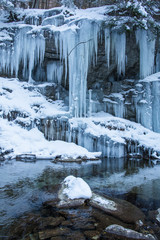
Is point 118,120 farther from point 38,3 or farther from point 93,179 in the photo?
point 38,3

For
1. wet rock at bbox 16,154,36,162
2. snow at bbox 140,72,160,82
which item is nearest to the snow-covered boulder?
wet rock at bbox 16,154,36,162

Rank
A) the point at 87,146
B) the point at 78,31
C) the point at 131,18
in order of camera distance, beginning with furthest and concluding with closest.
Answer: the point at 78,31, the point at 131,18, the point at 87,146

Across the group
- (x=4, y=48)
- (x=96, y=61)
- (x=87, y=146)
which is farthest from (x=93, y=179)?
(x=4, y=48)

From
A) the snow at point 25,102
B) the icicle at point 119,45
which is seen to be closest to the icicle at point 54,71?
the snow at point 25,102

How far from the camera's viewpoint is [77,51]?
500 inches

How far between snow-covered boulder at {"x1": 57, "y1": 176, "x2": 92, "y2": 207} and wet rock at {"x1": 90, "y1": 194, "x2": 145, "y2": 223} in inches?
8.6

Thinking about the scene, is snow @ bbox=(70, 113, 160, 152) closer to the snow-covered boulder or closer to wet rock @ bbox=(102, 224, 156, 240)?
the snow-covered boulder

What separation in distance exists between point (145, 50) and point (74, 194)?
13066 mm

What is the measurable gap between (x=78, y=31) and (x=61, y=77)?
13.8 ft

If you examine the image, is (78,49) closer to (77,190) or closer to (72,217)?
(77,190)

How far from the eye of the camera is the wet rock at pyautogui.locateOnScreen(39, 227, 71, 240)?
8.33 ft

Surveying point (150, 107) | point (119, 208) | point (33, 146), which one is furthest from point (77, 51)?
point (119, 208)

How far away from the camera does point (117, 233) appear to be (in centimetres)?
265

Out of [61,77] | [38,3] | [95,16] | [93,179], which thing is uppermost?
Result: [38,3]
